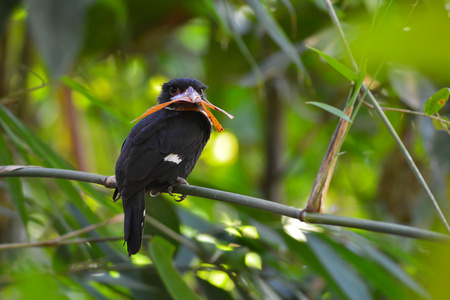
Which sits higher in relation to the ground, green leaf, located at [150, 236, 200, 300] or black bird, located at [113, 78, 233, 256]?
black bird, located at [113, 78, 233, 256]

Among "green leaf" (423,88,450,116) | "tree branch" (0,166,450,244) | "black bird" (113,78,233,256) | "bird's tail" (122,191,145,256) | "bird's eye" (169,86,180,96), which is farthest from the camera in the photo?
"bird's eye" (169,86,180,96)

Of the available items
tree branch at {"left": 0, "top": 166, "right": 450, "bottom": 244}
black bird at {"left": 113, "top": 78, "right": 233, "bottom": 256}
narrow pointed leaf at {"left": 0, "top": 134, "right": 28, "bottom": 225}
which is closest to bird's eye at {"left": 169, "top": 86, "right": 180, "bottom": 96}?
black bird at {"left": 113, "top": 78, "right": 233, "bottom": 256}

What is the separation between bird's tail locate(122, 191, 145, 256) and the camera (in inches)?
59.5

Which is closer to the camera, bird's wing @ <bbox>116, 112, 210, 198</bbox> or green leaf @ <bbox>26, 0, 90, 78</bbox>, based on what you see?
bird's wing @ <bbox>116, 112, 210, 198</bbox>

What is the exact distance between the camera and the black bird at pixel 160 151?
1617 mm

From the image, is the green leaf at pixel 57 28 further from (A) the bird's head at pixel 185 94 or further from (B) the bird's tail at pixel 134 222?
(B) the bird's tail at pixel 134 222

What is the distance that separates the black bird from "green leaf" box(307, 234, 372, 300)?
66 cm

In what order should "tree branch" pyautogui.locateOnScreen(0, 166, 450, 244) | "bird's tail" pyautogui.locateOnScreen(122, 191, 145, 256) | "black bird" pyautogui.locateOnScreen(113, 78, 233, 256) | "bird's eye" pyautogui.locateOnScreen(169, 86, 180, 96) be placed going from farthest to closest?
"bird's eye" pyautogui.locateOnScreen(169, 86, 180, 96), "black bird" pyautogui.locateOnScreen(113, 78, 233, 256), "bird's tail" pyautogui.locateOnScreen(122, 191, 145, 256), "tree branch" pyautogui.locateOnScreen(0, 166, 450, 244)

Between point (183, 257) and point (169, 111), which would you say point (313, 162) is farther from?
point (169, 111)

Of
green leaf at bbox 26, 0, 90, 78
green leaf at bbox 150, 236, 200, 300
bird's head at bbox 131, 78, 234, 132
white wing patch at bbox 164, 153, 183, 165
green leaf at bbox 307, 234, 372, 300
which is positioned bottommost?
green leaf at bbox 307, 234, 372, 300

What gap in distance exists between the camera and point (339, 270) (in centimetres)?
218

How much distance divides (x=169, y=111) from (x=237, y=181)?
7.59 feet

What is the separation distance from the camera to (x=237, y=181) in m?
4.23

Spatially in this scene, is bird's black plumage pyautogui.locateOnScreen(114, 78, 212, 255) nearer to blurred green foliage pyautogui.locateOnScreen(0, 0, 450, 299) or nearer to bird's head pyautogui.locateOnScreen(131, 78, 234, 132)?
bird's head pyautogui.locateOnScreen(131, 78, 234, 132)
